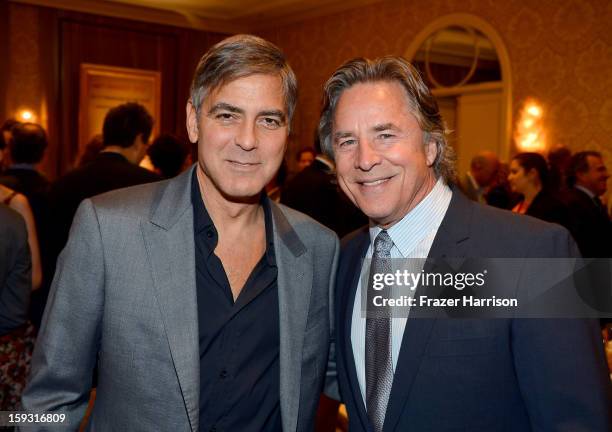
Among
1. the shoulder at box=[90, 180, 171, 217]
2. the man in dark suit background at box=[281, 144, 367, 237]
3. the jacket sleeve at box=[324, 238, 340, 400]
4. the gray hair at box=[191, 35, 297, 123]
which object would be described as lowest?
the jacket sleeve at box=[324, 238, 340, 400]

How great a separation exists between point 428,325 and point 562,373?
1.07 ft

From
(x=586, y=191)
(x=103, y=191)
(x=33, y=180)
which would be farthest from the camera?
(x=586, y=191)

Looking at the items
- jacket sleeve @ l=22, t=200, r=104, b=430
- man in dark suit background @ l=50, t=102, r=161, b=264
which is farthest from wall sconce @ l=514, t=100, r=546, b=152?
jacket sleeve @ l=22, t=200, r=104, b=430

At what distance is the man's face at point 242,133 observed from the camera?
5.28ft

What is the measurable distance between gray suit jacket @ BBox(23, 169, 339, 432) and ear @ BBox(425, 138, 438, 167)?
0.65 meters

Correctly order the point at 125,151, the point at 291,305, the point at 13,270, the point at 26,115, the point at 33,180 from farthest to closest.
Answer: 1. the point at 26,115
2. the point at 125,151
3. the point at 33,180
4. the point at 13,270
5. the point at 291,305

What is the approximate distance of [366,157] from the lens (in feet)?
5.40

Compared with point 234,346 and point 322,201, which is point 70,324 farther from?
point 322,201

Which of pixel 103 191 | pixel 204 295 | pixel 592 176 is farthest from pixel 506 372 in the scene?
pixel 592 176

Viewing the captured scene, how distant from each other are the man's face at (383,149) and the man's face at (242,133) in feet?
0.69

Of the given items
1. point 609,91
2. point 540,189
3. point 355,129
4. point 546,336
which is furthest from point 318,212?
point 609,91

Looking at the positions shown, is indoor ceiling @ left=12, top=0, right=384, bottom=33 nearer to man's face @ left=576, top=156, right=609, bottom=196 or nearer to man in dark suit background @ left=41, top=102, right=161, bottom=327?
man's face @ left=576, top=156, right=609, bottom=196

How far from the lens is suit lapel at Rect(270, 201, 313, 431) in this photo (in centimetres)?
158

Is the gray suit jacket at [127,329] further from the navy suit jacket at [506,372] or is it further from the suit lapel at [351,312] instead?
the navy suit jacket at [506,372]
